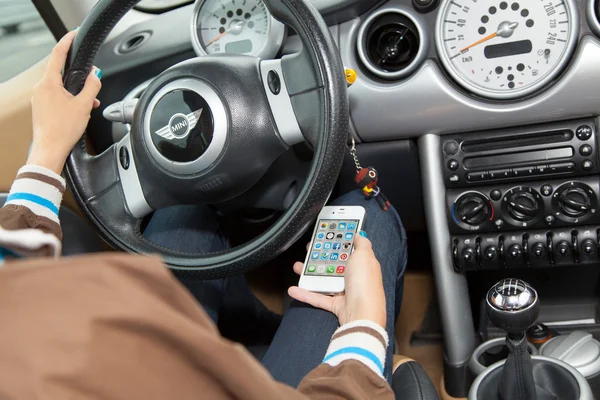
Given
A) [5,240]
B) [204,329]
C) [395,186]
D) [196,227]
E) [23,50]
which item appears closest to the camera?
[204,329]

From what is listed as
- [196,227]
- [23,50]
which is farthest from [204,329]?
[23,50]

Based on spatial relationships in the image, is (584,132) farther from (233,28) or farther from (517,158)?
(233,28)

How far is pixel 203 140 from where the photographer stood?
0.93m

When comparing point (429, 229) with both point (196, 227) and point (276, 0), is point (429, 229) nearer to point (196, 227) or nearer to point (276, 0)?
point (196, 227)

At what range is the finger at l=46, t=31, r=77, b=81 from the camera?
0.97 meters

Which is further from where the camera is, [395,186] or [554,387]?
[395,186]

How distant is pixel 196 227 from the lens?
3.85 ft

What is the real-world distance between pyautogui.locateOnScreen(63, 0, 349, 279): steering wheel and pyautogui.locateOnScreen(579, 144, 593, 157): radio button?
0.51 m

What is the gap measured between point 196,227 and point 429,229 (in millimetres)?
458

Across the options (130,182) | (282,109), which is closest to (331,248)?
(282,109)

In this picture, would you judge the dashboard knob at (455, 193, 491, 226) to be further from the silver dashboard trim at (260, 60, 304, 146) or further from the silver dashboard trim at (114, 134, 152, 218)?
the silver dashboard trim at (114, 134, 152, 218)

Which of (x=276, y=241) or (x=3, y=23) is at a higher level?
(x=3, y=23)

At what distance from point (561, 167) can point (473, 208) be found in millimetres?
171

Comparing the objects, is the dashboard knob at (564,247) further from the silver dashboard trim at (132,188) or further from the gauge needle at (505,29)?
the silver dashboard trim at (132,188)
